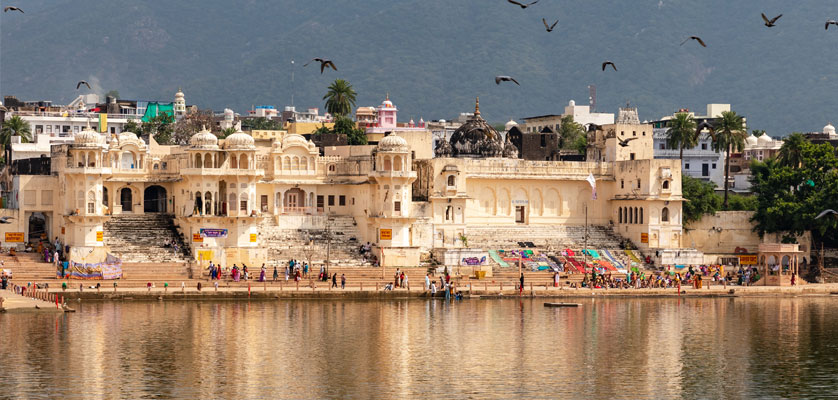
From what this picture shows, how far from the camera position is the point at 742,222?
70312 mm

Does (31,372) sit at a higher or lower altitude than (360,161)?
lower

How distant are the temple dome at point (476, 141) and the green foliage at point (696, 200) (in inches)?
389

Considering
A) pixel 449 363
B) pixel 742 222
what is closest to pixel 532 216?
pixel 742 222

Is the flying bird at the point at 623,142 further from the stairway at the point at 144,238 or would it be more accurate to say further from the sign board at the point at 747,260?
the stairway at the point at 144,238

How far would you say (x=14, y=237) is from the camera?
58.9m

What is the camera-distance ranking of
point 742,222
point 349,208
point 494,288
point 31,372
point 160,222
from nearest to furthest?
point 31,372 → point 494,288 → point 160,222 → point 349,208 → point 742,222

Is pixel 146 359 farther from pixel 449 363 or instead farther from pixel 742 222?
pixel 742 222

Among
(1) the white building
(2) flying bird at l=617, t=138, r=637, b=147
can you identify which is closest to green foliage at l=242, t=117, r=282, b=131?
(1) the white building

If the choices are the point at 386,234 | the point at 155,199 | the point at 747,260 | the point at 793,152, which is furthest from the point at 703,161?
the point at 155,199

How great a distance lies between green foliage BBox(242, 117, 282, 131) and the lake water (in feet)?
164

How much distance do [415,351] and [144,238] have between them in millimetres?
21322

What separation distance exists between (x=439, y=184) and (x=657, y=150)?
107 feet

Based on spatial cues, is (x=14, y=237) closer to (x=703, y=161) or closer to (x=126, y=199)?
(x=126, y=199)

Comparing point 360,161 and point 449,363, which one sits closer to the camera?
point 449,363
